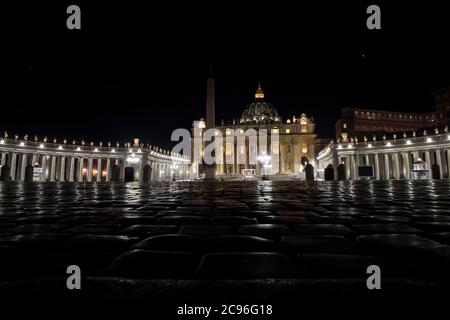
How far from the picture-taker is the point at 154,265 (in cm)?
151

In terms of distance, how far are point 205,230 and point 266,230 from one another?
569 mm

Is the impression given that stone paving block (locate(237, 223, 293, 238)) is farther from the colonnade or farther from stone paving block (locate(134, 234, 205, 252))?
the colonnade

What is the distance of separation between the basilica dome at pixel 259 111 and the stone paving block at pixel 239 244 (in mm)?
118016

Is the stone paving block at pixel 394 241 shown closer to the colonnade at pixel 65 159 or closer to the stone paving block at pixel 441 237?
the stone paving block at pixel 441 237

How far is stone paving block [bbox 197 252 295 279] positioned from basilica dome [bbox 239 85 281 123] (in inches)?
4667

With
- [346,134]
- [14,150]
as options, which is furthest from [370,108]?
[14,150]

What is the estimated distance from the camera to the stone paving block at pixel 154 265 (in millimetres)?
1362

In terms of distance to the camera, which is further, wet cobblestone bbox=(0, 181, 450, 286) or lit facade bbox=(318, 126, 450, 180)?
lit facade bbox=(318, 126, 450, 180)

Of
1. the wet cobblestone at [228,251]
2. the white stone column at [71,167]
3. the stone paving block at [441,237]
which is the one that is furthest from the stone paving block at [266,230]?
the white stone column at [71,167]

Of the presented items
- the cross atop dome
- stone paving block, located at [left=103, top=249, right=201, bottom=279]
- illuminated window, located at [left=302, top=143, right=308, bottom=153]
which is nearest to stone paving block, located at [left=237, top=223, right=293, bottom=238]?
stone paving block, located at [left=103, top=249, right=201, bottom=279]

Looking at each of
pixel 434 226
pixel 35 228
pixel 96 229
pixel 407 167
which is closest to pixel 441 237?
pixel 434 226

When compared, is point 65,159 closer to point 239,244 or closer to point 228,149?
point 228,149

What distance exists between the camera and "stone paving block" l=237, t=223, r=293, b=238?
245cm

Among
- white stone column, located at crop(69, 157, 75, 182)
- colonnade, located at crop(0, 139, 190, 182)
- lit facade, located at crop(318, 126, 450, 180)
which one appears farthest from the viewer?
white stone column, located at crop(69, 157, 75, 182)
